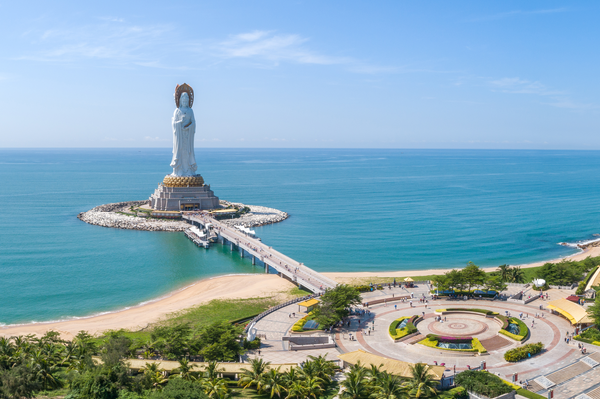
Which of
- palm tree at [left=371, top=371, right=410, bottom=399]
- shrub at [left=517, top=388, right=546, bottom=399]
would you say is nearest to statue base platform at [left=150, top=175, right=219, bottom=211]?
palm tree at [left=371, top=371, right=410, bottom=399]

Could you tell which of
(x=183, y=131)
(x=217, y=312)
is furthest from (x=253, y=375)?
(x=183, y=131)

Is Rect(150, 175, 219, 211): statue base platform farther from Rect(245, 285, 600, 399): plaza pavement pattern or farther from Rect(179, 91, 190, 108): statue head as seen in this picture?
Rect(245, 285, 600, 399): plaza pavement pattern

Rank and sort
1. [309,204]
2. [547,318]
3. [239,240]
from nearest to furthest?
[547,318] < [239,240] < [309,204]

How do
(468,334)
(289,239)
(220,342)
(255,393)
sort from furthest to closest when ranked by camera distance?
1. (289,239)
2. (468,334)
3. (220,342)
4. (255,393)

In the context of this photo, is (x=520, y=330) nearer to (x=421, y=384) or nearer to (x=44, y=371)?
(x=421, y=384)

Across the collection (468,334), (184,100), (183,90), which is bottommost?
(468,334)

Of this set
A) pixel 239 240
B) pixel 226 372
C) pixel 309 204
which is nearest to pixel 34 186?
pixel 309 204

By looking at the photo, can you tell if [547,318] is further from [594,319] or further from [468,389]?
[468,389]
